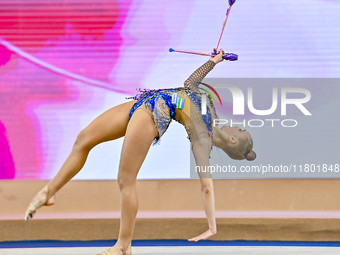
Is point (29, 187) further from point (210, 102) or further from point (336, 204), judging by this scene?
point (336, 204)

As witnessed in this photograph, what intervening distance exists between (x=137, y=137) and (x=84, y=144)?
284mm

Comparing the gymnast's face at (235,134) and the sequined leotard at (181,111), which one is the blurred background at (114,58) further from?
the sequined leotard at (181,111)

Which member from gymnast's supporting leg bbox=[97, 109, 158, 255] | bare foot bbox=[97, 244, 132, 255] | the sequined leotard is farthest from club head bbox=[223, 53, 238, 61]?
bare foot bbox=[97, 244, 132, 255]

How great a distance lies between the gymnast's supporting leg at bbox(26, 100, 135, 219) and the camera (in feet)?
6.45

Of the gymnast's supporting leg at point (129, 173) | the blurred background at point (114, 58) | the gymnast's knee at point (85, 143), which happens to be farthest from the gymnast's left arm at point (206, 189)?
the blurred background at point (114, 58)

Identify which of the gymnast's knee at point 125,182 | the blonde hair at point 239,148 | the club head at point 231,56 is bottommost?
the gymnast's knee at point 125,182

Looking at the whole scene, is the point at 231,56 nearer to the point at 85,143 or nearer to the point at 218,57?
the point at 218,57

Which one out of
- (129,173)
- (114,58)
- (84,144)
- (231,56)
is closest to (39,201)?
(84,144)

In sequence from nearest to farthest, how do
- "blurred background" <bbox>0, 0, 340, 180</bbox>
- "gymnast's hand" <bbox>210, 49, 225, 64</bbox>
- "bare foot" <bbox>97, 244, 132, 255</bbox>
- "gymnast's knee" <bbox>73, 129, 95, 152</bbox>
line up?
"bare foot" <bbox>97, 244, 132, 255</bbox>
"gymnast's knee" <bbox>73, 129, 95, 152</bbox>
"gymnast's hand" <bbox>210, 49, 225, 64</bbox>
"blurred background" <bbox>0, 0, 340, 180</bbox>

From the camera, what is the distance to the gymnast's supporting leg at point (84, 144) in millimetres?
1966

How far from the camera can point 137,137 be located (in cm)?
188

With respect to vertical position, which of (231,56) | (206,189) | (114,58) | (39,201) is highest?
(114,58)

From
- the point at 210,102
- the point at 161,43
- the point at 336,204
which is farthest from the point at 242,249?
the point at 161,43

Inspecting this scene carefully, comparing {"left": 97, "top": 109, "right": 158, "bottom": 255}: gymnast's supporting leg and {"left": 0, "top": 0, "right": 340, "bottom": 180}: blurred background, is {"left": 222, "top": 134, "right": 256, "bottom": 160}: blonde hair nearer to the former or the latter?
{"left": 97, "top": 109, "right": 158, "bottom": 255}: gymnast's supporting leg
